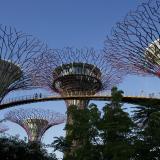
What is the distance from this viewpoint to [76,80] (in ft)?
180

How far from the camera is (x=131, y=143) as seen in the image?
21.9 meters

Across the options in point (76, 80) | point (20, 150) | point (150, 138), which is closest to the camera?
point (150, 138)

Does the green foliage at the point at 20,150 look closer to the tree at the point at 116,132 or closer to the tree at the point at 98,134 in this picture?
the tree at the point at 98,134

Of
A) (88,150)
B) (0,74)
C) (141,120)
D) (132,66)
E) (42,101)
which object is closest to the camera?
(88,150)

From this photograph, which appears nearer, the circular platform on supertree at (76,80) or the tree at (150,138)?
Result: the tree at (150,138)

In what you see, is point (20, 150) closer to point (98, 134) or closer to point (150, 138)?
point (98, 134)

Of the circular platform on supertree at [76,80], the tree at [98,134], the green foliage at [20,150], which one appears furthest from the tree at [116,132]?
the circular platform on supertree at [76,80]

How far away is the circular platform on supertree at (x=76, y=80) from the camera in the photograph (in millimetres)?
54281

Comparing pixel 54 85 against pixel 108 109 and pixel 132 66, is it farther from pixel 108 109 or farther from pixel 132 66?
pixel 108 109

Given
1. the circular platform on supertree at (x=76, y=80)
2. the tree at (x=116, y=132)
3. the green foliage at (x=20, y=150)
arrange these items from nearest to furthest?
the tree at (x=116, y=132) → the green foliage at (x=20, y=150) → the circular platform on supertree at (x=76, y=80)

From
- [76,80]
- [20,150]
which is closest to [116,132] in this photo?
[20,150]

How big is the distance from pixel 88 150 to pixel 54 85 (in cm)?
3246

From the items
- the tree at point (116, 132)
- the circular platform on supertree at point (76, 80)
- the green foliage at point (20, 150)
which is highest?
the circular platform on supertree at point (76, 80)

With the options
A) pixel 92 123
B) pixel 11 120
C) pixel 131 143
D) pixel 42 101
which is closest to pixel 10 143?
pixel 92 123
